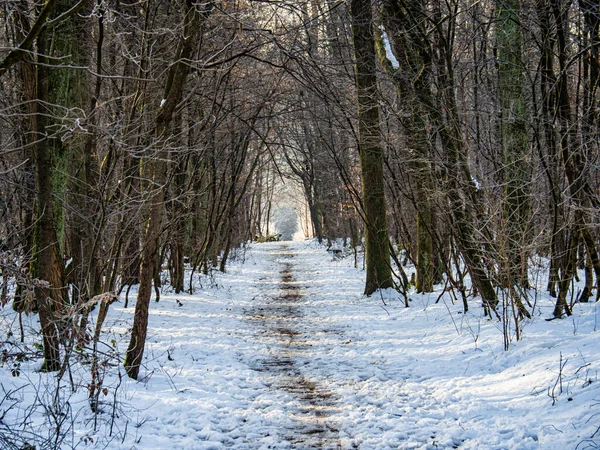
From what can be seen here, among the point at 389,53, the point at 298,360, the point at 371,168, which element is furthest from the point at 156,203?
the point at 371,168

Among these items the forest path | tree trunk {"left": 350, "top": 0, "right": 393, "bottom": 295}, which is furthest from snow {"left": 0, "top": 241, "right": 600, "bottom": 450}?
tree trunk {"left": 350, "top": 0, "right": 393, "bottom": 295}

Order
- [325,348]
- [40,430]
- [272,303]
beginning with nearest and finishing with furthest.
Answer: [40,430]
[325,348]
[272,303]

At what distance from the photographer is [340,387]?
570 centimetres

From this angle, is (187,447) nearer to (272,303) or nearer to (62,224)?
(62,224)

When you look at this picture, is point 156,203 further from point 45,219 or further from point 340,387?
point 340,387

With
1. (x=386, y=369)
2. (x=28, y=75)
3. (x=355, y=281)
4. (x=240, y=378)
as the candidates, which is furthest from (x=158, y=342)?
(x=355, y=281)

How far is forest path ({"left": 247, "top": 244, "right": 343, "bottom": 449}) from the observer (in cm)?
455

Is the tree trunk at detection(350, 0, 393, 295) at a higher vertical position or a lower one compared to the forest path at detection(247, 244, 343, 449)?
higher

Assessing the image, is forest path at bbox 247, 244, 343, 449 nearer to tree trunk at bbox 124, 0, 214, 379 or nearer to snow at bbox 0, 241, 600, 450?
snow at bbox 0, 241, 600, 450

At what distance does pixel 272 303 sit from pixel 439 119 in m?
5.84

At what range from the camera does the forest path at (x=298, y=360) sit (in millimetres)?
4551

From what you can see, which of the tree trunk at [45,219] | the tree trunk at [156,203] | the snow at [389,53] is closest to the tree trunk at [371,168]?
the snow at [389,53]

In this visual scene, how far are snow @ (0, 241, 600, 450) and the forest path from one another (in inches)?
0.9

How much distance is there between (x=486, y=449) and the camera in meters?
4.04
